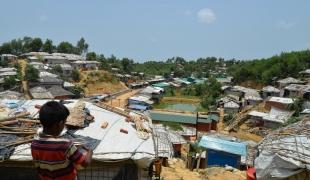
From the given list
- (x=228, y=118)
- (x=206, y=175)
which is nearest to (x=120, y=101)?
(x=228, y=118)

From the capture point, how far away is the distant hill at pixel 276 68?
51.6 metres

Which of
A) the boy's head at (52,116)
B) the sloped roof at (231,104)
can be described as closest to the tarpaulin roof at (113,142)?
the boy's head at (52,116)

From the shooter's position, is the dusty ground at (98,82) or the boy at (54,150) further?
the dusty ground at (98,82)

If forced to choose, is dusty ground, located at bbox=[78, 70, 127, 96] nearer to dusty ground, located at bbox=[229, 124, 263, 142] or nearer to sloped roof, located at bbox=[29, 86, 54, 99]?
sloped roof, located at bbox=[29, 86, 54, 99]

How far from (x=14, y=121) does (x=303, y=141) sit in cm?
532

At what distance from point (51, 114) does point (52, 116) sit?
22 mm

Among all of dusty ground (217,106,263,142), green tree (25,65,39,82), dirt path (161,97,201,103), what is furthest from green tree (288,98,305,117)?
green tree (25,65,39,82)

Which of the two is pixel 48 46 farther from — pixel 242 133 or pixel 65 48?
pixel 242 133

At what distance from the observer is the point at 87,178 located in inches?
217

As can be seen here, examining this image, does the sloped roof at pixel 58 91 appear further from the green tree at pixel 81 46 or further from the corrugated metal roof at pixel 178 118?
the green tree at pixel 81 46

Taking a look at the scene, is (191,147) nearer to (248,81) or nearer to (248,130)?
(248,130)

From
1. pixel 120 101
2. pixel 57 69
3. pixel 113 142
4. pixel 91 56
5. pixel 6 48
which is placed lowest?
pixel 120 101

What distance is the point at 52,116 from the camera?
2957mm

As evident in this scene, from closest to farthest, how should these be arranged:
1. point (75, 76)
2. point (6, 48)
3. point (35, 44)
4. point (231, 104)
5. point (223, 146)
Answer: point (223, 146) < point (231, 104) < point (75, 76) < point (6, 48) < point (35, 44)
